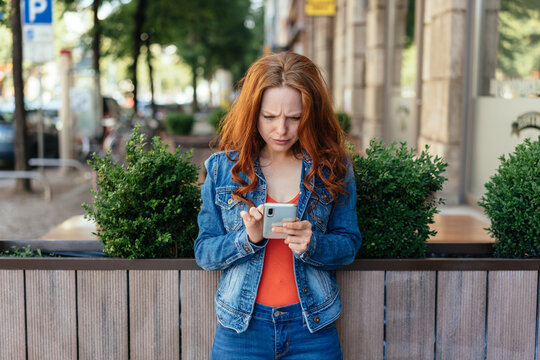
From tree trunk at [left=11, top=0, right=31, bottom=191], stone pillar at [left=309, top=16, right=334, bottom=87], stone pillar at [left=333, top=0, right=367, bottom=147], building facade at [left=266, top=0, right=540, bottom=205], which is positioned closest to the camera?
building facade at [left=266, top=0, right=540, bottom=205]

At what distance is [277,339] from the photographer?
2332mm

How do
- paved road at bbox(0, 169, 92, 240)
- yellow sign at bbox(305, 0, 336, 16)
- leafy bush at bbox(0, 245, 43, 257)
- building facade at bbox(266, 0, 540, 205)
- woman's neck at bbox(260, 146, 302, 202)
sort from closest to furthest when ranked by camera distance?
woman's neck at bbox(260, 146, 302, 202) < leafy bush at bbox(0, 245, 43, 257) < building facade at bbox(266, 0, 540, 205) < paved road at bbox(0, 169, 92, 240) < yellow sign at bbox(305, 0, 336, 16)

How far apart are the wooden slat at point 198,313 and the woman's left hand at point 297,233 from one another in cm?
74

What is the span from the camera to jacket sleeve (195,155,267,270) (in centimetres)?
237

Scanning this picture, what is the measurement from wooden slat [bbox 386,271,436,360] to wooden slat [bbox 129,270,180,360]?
0.90 meters

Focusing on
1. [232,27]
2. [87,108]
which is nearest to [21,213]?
[87,108]

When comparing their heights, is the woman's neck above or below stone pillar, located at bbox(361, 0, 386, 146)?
below

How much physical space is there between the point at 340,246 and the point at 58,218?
25.1 feet

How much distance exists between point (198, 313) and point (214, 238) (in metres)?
0.54

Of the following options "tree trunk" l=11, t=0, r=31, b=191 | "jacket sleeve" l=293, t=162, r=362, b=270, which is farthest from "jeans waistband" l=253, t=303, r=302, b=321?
"tree trunk" l=11, t=0, r=31, b=191

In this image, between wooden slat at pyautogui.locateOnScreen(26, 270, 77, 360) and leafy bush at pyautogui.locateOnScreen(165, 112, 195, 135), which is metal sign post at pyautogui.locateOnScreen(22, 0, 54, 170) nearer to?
leafy bush at pyautogui.locateOnScreen(165, 112, 195, 135)

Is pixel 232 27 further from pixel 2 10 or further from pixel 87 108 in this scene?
pixel 2 10

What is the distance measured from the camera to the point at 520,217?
293cm

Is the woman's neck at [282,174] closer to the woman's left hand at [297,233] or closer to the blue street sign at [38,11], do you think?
the woman's left hand at [297,233]
